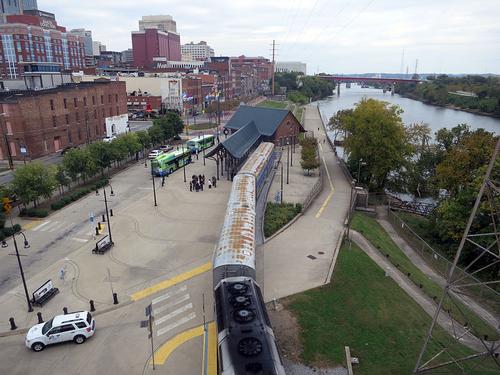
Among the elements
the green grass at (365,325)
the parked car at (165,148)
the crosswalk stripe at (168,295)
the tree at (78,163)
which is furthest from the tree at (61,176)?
the green grass at (365,325)

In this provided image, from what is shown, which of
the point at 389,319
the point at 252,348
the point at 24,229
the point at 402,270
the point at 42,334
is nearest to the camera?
the point at 252,348

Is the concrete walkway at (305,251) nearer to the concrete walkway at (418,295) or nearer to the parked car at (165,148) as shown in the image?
the concrete walkway at (418,295)

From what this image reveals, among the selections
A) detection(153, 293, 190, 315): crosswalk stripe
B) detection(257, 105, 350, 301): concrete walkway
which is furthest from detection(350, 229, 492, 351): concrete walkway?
detection(153, 293, 190, 315): crosswalk stripe

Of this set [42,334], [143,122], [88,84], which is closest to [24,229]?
[42,334]

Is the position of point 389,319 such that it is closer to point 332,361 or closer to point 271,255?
point 332,361

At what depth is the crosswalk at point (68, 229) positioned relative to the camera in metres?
29.5

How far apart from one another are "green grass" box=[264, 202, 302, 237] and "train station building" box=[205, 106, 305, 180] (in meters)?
13.4

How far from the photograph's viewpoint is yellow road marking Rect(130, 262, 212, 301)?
21.8 metres

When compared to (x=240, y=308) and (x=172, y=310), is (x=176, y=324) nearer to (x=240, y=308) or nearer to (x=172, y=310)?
(x=172, y=310)

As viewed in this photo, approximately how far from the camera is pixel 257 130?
205 feet

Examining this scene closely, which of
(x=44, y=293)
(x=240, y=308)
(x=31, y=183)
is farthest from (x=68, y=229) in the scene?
(x=240, y=308)

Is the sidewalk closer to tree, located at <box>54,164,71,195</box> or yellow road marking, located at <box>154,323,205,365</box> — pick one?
tree, located at <box>54,164,71,195</box>

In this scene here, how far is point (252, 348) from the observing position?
509 inches

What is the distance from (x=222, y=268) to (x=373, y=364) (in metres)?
7.99
